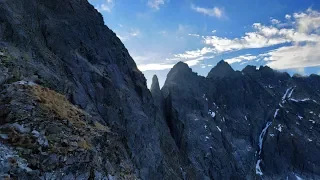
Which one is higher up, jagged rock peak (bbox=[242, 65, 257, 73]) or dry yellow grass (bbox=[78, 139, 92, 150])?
jagged rock peak (bbox=[242, 65, 257, 73])

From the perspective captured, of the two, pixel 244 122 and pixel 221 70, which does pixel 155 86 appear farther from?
pixel 221 70

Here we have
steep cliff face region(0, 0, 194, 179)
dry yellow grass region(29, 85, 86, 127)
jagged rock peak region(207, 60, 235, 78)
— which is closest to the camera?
dry yellow grass region(29, 85, 86, 127)

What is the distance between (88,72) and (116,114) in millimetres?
9472

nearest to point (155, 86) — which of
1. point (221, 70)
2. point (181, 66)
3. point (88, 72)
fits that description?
point (181, 66)

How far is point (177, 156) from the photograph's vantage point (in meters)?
82.4

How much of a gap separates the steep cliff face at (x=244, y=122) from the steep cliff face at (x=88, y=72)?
32.8m

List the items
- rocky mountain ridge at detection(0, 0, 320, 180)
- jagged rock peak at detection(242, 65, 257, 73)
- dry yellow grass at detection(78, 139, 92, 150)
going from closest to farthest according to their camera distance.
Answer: rocky mountain ridge at detection(0, 0, 320, 180) → dry yellow grass at detection(78, 139, 92, 150) → jagged rock peak at detection(242, 65, 257, 73)

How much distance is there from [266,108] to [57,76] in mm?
136456

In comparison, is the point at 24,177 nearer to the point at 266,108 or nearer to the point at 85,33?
the point at 85,33

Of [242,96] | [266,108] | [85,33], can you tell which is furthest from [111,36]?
[266,108]

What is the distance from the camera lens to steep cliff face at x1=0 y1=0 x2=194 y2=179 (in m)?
35.2

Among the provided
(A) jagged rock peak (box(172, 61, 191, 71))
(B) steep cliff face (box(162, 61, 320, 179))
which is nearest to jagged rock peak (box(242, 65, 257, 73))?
(B) steep cliff face (box(162, 61, 320, 179))

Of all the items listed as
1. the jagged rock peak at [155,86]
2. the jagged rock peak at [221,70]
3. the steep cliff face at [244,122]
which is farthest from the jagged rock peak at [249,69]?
the jagged rock peak at [155,86]

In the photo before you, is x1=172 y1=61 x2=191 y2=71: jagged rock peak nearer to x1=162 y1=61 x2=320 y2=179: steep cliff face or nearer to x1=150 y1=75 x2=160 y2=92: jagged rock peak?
x1=162 y1=61 x2=320 y2=179: steep cliff face
